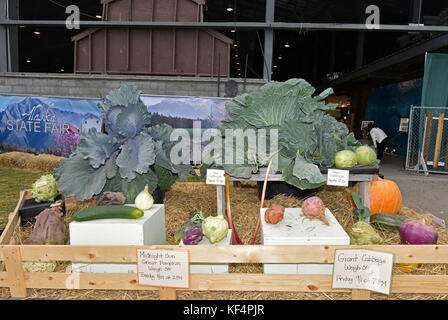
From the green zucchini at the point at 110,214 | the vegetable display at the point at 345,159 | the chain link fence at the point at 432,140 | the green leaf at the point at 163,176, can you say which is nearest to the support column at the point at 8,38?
the green leaf at the point at 163,176

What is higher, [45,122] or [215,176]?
[45,122]

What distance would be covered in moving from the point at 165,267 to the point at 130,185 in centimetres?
134

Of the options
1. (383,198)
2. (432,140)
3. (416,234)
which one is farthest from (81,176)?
(432,140)

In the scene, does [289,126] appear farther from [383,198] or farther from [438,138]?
[438,138]

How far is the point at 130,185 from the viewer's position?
9.63ft

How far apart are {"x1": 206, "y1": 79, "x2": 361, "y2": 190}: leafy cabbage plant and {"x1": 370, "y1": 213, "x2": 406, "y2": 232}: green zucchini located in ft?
2.21

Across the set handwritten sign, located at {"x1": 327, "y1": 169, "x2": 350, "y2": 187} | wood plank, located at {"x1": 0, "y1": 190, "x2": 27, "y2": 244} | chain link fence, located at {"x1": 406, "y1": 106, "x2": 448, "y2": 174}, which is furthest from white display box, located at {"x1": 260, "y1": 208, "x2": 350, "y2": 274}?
chain link fence, located at {"x1": 406, "y1": 106, "x2": 448, "y2": 174}

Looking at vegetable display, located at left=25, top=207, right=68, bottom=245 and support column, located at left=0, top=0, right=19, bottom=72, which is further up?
support column, located at left=0, top=0, right=19, bottom=72

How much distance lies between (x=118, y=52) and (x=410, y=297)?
34.6ft

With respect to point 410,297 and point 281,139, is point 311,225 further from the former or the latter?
point 281,139

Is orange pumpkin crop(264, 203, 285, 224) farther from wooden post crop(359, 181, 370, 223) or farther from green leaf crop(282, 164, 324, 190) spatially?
wooden post crop(359, 181, 370, 223)

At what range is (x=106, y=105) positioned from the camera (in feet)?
10.5

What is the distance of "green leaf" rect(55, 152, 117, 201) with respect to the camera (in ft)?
9.02
